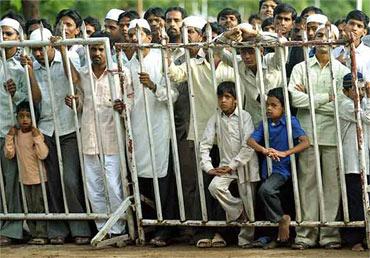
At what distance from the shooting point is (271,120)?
9.10m

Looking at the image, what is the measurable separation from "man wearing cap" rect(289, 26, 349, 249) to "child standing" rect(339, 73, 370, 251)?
0.28ft

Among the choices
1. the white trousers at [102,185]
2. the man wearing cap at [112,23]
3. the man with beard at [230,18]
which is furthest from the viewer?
the man wearing cap at [112,23]

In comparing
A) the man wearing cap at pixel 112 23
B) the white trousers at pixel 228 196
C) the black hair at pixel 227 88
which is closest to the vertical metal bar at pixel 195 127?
the white trousers at pixel 228 196

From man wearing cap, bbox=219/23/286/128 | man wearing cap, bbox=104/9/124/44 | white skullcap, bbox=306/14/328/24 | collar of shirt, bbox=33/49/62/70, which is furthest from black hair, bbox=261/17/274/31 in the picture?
collar of shirt, bbox=33/49/62/70

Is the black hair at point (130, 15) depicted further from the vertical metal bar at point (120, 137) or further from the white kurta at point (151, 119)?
the vertical metal bar at point (120, 137)

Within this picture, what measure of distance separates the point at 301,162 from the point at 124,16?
2.98m

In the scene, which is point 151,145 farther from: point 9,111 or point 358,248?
point 358,248

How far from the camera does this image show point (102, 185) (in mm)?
9914

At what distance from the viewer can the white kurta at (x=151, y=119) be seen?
9562 mm

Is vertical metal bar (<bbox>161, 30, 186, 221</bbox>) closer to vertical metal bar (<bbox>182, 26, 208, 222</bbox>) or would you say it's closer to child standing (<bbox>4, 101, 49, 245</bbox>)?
vertical metal bar (<bbox>182, 26, 208, 222</bbox>)

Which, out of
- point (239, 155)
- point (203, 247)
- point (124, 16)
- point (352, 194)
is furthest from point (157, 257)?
point (124, 16)

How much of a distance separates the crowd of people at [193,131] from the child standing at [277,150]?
0.04 feet

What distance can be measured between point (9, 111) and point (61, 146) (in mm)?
580

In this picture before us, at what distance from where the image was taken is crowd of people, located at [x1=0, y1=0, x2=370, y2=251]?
29.7 feet
